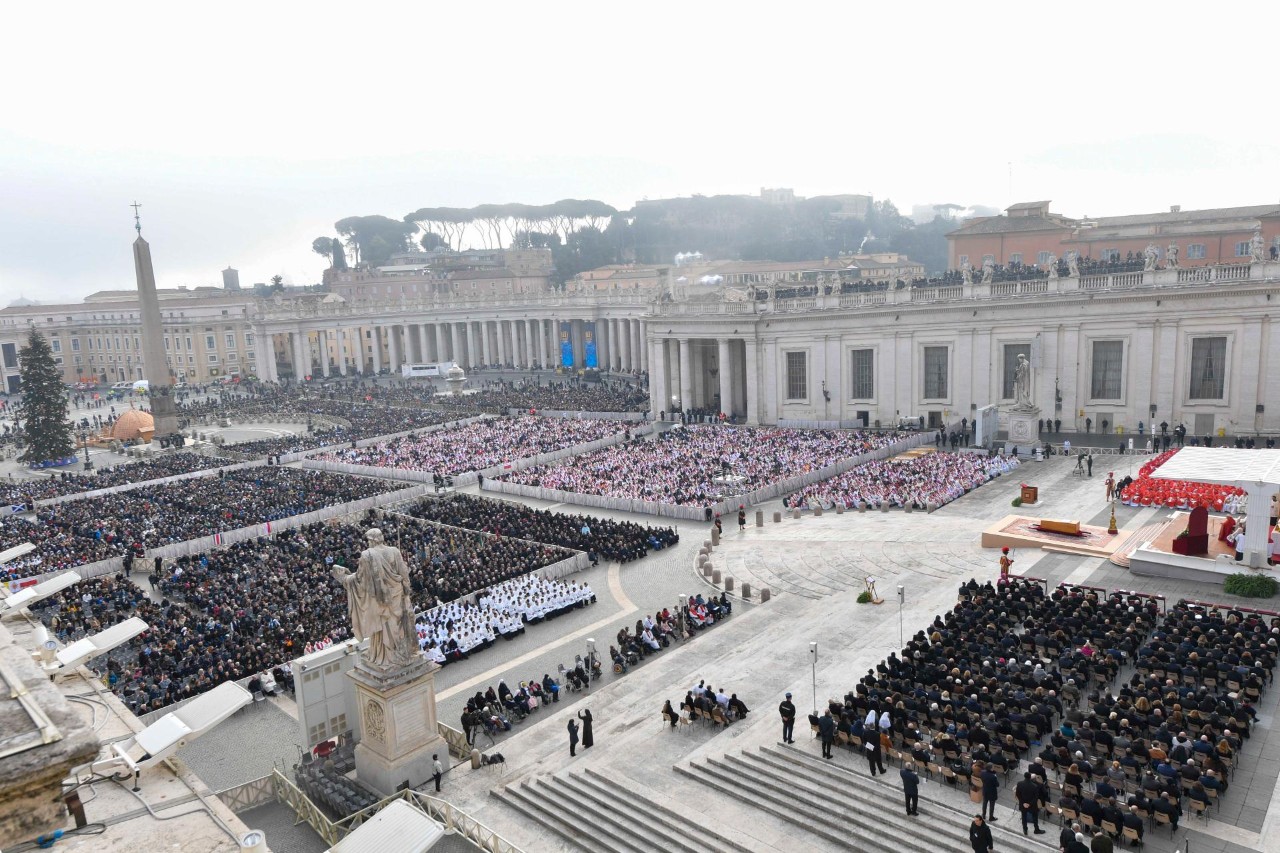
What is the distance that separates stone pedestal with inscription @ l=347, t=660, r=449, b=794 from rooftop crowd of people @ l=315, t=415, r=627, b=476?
97.9 feet

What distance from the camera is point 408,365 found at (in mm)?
99000

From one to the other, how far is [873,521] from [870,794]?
20.0 m

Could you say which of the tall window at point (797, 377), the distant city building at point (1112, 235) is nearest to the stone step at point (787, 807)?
the tall window at point (797, 377)

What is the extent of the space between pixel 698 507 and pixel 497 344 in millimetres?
70300

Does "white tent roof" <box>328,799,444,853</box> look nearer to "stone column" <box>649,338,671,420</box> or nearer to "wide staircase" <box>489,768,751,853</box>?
"wide staircase" <box>489,768,751,853</box>

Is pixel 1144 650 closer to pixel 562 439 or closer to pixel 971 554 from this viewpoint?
pixel 971 554

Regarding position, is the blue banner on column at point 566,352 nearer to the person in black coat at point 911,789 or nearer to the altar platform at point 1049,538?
the altar platform at point 1049,538

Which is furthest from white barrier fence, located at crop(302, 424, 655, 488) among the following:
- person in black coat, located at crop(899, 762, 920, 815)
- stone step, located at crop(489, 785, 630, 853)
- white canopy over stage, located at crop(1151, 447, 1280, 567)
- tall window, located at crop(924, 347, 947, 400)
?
person in black coat, located at crop(899, 762, 920, 815)

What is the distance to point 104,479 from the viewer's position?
48.5m

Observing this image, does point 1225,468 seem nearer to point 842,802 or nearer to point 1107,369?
point 842,802

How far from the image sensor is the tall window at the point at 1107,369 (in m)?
46.2

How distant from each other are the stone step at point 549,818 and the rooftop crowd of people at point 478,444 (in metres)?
31.2

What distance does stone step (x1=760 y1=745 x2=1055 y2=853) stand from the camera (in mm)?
13320

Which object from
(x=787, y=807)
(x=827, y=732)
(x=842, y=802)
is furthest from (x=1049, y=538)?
(x=787, y=807)
